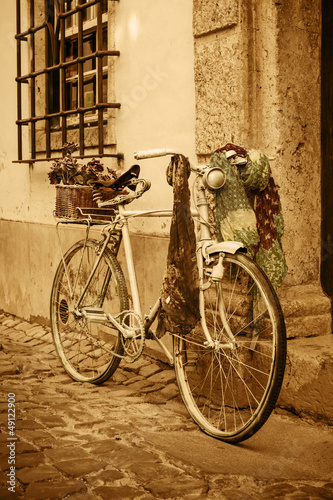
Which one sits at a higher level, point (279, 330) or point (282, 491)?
point (279, 330)

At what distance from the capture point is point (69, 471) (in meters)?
3.17

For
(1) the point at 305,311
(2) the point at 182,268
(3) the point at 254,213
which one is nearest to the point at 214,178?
(3) the point at 254,213

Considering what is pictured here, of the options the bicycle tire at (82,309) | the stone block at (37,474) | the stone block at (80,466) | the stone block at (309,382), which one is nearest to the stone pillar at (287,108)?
the stone block at (309,382)

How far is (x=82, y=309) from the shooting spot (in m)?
4.74

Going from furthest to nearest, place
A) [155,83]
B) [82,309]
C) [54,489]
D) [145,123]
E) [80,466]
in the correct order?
[145,123], [155,83], [82,309], [80,466], [54,489]

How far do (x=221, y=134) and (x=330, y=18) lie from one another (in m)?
0.95

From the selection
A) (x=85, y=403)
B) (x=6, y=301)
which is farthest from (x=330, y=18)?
(x=6, y=301)

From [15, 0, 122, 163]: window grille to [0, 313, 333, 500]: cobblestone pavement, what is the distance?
217 cm

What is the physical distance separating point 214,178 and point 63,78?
3.23 m

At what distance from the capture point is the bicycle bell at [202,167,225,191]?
3680mm

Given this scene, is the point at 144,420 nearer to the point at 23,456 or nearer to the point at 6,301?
the point at 23,456

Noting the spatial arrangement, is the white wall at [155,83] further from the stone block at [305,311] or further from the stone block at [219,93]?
the stone block at [305,311]

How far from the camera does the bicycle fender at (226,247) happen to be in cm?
353

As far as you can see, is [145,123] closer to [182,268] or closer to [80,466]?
[182,268]
